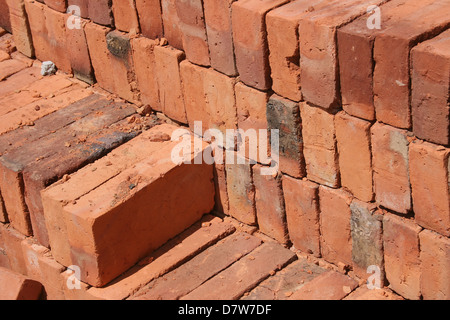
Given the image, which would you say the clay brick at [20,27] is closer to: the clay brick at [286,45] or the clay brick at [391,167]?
the clay brick at [286,45]

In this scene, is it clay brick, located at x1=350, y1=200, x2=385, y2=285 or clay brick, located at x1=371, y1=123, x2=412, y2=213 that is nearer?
clay brick, located at x1=371, y1=123, x2=412, y2=213

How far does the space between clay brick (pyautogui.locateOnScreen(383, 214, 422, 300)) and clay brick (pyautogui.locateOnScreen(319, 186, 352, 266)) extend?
0.33 metres

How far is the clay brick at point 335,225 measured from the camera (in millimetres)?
5906

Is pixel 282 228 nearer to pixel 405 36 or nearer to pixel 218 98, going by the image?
pixel 218 98

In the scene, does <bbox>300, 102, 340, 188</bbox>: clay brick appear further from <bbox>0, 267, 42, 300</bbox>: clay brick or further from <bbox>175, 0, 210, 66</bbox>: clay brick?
<bbox>0, 267, 42, 300</bbox>: clay brick

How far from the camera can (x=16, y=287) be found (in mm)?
6535

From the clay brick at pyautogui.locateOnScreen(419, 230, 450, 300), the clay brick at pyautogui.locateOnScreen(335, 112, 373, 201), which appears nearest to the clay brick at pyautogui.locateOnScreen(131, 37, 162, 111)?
the clay brick at pyautogui.locateOnScreen(335, 112, 373, 201)

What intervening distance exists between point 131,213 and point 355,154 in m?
1.75

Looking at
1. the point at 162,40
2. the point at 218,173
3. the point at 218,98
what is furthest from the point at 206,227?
the point at 162,40

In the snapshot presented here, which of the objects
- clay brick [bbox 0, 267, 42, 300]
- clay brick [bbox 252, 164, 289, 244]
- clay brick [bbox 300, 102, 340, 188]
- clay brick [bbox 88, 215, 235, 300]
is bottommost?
clay brick [bbox 0, 267, 42, 300]

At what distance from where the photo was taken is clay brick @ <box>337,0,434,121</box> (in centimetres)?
519

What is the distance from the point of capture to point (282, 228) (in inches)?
255

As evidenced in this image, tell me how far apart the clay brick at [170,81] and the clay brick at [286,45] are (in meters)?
1.14

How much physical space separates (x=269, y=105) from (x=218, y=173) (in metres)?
0.96
